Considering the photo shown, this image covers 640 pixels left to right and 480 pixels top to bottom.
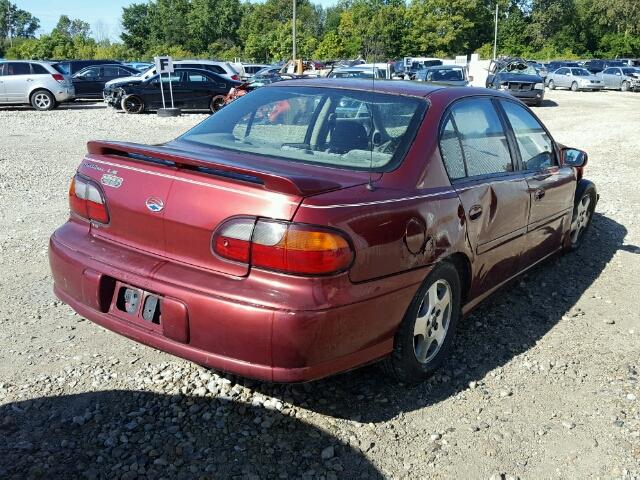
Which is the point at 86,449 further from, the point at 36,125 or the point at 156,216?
the point at 36,125

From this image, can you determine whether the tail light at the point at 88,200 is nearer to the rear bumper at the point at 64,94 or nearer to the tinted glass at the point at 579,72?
the rear bumper at the point at 64,94

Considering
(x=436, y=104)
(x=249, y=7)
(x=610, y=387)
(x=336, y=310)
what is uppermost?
(x=249, y=7)

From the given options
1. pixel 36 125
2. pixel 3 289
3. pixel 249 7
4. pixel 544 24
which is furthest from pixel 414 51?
pixel 3 289

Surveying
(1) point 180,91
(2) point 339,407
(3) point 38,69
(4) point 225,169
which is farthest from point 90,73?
(2) point 339,407

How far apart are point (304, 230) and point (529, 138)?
2.62m

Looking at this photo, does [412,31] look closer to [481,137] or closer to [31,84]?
[31,84]

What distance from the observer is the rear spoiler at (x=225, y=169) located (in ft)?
8.59

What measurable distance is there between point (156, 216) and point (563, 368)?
98.0 inches

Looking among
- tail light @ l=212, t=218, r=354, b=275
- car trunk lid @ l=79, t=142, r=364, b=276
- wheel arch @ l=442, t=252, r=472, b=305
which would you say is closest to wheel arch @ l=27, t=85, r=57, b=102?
car trunk lid @ l=79, t=142, r=364, b=276

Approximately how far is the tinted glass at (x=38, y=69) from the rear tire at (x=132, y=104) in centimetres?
318

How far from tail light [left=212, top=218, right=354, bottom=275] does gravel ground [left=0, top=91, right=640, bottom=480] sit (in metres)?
0.87

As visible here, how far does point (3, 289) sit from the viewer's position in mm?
4559

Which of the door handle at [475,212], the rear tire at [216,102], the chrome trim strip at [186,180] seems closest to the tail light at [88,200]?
the chrome trim strip at [186,180]

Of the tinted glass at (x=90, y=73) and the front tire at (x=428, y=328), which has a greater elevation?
the tinted glass at (x=90, y=73)
